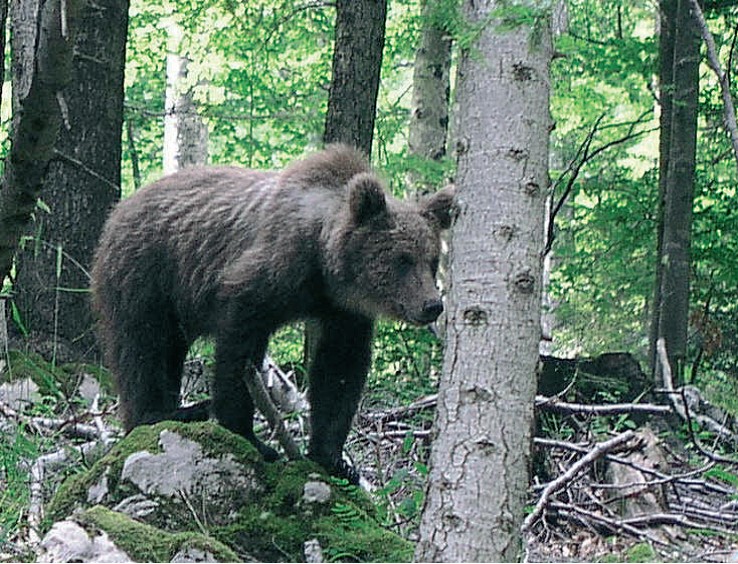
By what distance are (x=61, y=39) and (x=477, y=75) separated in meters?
1.57

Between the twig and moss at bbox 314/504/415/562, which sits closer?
moss at bbox 314/504/415/562

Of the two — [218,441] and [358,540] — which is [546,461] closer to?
[358,540]

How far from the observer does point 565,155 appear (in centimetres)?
1903

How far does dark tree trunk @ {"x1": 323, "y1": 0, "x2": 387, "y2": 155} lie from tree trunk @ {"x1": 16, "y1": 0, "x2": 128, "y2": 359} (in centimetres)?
194

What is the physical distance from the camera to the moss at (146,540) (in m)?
4.38

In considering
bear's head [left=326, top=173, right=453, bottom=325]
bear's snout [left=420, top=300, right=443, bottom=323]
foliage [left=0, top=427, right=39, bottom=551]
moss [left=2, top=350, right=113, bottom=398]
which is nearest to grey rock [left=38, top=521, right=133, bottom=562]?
foliage [left=0, top=427, right=39, bottom=551]

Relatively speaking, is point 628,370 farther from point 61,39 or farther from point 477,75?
point 61,39

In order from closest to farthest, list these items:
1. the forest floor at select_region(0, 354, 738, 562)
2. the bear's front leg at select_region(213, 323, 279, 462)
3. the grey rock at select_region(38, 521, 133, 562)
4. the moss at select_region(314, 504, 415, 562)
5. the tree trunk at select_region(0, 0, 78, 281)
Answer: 1. the tree trunk at select_region(0, 0, 78, 281)
2. the grey rock at select_region(38, 521, 133, 562)
3. the moss at select_region(314, 504, 415, 562)
4. the forest floor at select_region(0, 354, 738, 562)
5. the bear's front leg at select_region(213, 323, 279, 462)

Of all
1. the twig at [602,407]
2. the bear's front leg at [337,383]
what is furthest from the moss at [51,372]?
the twig at [602,407]

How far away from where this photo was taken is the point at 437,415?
12.8 ft

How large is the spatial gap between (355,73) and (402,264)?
284cm

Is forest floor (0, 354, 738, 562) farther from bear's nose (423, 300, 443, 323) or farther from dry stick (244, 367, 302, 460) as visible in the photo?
bear's nose (423, 300, 443, 323)

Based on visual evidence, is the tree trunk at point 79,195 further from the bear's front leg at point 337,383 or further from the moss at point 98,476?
the moss at point 98,476

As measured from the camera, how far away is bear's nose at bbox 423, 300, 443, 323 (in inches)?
243
